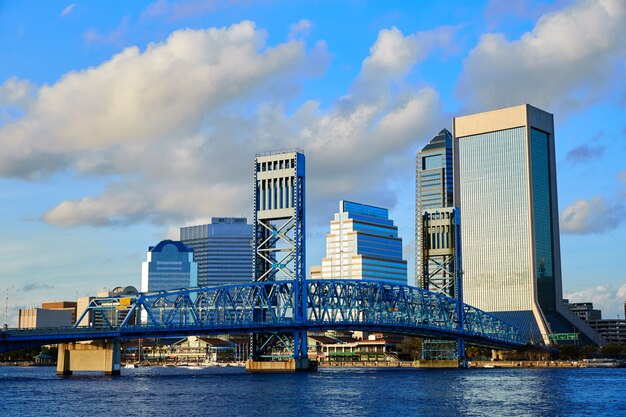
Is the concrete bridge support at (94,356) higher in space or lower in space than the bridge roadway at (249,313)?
lower

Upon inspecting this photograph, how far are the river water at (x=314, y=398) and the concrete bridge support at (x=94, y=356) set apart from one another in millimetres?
12175

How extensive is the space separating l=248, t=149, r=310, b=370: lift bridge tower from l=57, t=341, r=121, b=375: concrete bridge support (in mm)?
24069

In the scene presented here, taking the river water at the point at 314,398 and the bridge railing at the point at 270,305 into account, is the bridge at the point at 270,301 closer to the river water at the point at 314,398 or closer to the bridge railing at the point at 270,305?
the bridge railing at the point at 270,305

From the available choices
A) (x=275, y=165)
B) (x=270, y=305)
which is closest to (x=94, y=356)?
(x=270, y=305)

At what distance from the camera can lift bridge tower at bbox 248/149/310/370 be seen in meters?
159

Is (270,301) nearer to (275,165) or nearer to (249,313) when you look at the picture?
A: (249,313)

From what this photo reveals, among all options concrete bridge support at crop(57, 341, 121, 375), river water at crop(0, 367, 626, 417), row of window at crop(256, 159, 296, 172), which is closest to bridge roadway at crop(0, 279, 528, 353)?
concrete bridge support at crop(57, 341, 121, 375)

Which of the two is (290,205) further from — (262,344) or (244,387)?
(244,387)

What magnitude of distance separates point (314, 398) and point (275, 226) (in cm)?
7025

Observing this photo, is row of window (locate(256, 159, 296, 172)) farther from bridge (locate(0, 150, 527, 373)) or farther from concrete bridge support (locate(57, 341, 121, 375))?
concrete bridge support (locate(57, 341, 121, 375))

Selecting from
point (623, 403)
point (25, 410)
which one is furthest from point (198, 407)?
point (623, 403)

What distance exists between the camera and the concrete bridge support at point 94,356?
147375mm

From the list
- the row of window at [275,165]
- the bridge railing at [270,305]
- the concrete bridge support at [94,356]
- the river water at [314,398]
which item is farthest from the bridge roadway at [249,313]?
the row of window at [275,165]

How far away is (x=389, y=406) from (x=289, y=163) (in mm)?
76742
